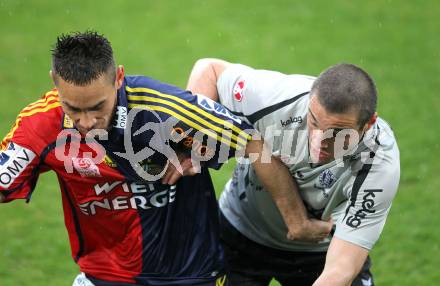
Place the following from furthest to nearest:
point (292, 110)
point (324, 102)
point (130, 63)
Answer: point (130, 63) → point (292, 110) → point (324, 102)

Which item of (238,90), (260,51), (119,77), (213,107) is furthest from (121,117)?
(260,51)

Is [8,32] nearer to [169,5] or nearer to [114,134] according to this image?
[169,5]

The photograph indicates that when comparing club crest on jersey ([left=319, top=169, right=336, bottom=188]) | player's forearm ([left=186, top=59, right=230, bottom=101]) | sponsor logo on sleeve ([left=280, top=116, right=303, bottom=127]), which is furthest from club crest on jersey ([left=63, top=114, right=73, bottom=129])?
club crest on jersey ([left=319, top=169, right=336, bottom=188])

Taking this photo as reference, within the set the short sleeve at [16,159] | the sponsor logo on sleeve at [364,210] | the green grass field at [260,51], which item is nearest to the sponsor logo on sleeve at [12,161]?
the short sleeve at [16,159]

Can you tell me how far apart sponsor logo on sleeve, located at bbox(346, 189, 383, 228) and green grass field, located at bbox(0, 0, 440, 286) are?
299 centimetres

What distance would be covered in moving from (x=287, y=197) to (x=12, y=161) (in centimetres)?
147

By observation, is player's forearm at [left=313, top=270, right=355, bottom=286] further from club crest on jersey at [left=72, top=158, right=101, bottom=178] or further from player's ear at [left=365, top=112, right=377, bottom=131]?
club crest on jersey at [left=72, top=158, right=101, bottom=178]

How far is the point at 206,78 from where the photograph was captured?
517 cm

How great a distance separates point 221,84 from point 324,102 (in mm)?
880

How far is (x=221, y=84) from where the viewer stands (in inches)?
201

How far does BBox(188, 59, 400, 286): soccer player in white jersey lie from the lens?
4.46 metres

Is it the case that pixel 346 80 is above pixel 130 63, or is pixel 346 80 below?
Result: above

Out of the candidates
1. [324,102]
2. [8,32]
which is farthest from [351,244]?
[8,32]

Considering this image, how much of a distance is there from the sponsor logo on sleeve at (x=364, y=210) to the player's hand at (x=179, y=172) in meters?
0.84
